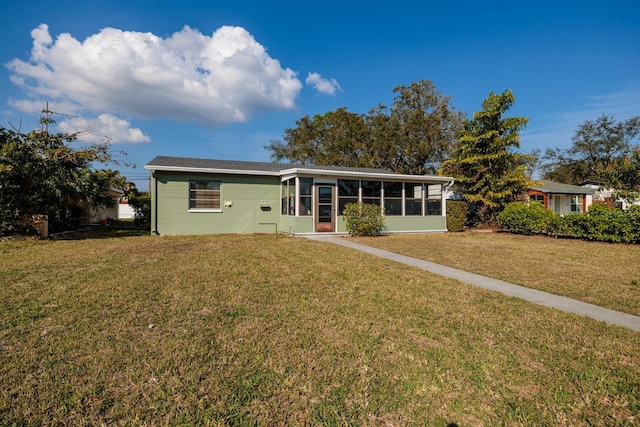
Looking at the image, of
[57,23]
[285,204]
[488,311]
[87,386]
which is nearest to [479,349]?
[488,311]

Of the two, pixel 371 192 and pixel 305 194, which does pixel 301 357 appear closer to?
pixel 305 194

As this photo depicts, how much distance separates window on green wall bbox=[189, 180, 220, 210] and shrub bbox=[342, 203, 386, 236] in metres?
5.57

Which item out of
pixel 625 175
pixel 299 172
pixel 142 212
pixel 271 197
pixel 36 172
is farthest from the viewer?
pixel 142 212

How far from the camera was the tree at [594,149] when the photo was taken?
119ft

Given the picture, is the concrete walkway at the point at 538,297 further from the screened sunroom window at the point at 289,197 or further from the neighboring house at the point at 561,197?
the neighboring house at the point at 561,197

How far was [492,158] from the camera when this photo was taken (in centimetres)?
1741

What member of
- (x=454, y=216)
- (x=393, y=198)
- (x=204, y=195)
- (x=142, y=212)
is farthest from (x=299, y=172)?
(x=142, y=212)

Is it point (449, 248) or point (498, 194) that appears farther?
point (498, 194)

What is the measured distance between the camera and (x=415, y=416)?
204 centimetres

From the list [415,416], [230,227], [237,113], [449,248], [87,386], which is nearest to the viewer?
[415,416]

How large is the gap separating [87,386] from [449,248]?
9418mm

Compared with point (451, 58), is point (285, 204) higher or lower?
lower

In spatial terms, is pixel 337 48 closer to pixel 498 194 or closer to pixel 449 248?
pixel 498 194

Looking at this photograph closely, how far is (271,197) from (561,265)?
10869 mm
